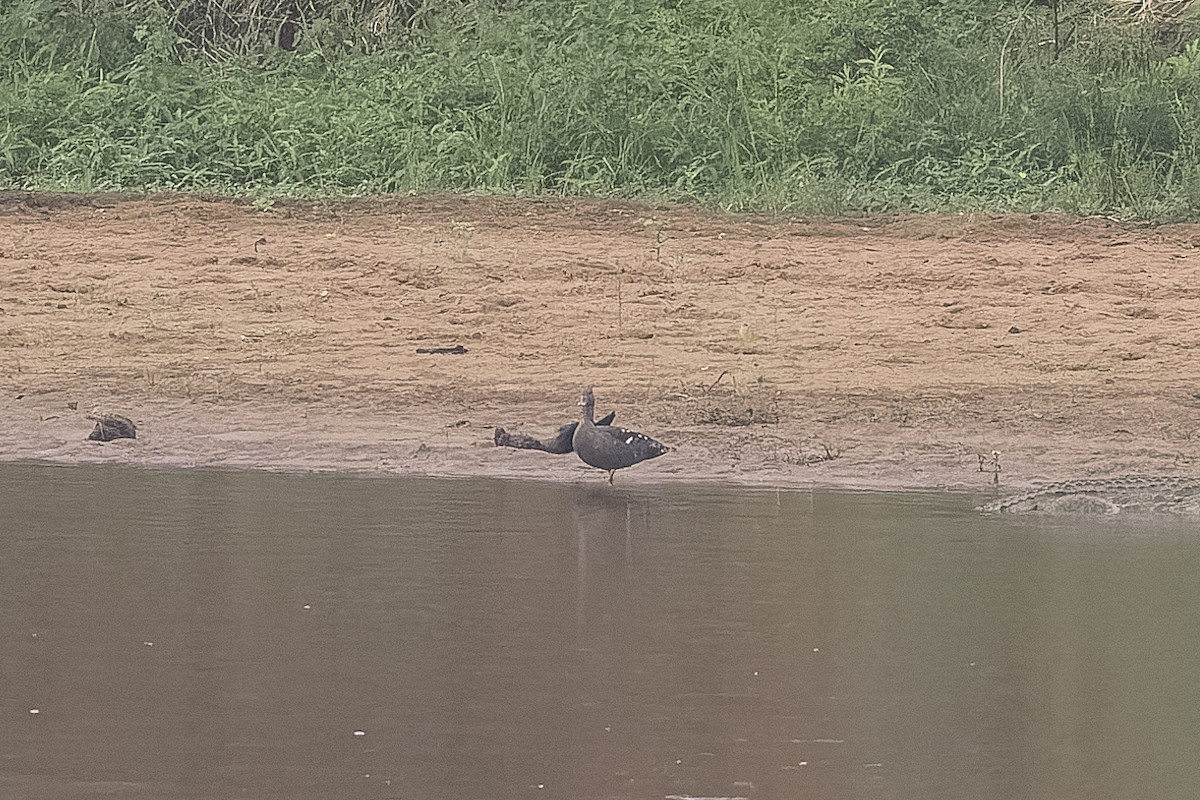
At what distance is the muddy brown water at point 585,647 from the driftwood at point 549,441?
19.8 inches

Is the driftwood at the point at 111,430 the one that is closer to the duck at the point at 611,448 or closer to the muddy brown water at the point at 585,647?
the muddy brown water at the point at 585,647

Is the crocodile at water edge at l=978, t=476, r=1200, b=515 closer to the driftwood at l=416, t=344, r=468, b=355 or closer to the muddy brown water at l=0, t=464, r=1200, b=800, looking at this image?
the muddy brown water at l=0, t=464, r=1200, b=800

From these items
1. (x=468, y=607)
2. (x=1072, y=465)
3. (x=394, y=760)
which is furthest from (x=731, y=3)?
(x=394, y=760)

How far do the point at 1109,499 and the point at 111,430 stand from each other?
3804 millimetres

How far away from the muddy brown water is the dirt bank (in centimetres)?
104

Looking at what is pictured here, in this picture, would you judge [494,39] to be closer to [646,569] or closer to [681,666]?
[646,569]

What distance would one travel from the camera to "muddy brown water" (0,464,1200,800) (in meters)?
4.43

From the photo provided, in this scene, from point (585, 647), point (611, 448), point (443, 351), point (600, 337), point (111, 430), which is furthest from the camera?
point (600, 337)

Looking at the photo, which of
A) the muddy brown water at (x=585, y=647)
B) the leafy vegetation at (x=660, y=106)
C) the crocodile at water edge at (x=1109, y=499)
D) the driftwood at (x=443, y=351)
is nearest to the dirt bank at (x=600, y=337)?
the driftwood at (x=443, y=351)

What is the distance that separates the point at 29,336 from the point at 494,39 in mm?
5828

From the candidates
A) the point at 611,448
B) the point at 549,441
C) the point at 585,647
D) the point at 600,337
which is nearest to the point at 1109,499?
the point at 611,448

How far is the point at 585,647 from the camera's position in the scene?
17.9ft

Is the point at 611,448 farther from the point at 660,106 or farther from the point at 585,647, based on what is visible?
the point at 660,106

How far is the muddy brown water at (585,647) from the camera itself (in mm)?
4434
